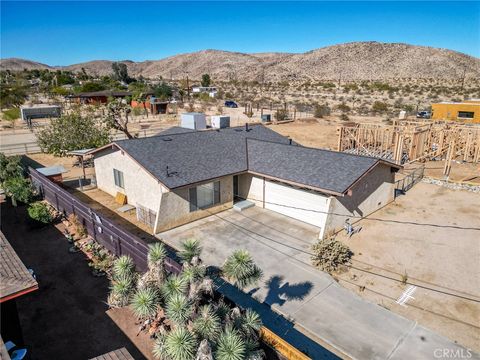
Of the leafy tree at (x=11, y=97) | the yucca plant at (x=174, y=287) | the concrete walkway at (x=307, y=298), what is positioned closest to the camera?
the yucca plant at (x=174, y=287)

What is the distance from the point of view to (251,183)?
21641mm

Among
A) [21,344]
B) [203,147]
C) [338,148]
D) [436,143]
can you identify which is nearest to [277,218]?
[203,147]

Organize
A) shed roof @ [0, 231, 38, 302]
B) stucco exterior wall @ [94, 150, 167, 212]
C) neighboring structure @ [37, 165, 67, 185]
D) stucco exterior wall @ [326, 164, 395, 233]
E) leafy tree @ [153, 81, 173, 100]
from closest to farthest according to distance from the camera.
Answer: shed roof @ [0, 231, 38, 302]
stucco exterior wall @ [326, 164, 395, 233]
stucco exterior wall @ [94, 150, 167, 212]
neighboring structure @ [37, 165, 67, 185]
leafy tree @ [153, 81, 173, 100]

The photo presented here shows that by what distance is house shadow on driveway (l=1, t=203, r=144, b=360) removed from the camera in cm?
1017

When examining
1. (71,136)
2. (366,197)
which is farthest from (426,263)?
(71,136)

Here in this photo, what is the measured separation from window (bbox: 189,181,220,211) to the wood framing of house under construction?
18.3 metres

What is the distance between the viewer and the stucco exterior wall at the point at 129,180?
715 inches

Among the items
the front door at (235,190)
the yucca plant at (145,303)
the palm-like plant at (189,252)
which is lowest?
the front door at (235,190)

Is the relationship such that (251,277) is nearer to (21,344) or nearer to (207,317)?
(207,317)

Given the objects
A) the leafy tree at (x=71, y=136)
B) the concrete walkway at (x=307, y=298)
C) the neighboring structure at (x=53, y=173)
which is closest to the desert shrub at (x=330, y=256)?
the concrete walkway at (x=307, y=298)

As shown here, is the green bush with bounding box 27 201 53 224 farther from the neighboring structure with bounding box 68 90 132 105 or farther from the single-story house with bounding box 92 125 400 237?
the neighboring structure with bounding box 68 90 132 105

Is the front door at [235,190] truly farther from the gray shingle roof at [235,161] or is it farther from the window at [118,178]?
the window at [118,178]

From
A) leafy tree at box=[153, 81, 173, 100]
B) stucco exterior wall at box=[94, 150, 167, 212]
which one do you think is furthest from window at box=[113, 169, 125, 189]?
leafy tree at box=[153, 81, 173, 100]

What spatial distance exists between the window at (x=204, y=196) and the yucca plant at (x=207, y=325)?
11.2 metres
